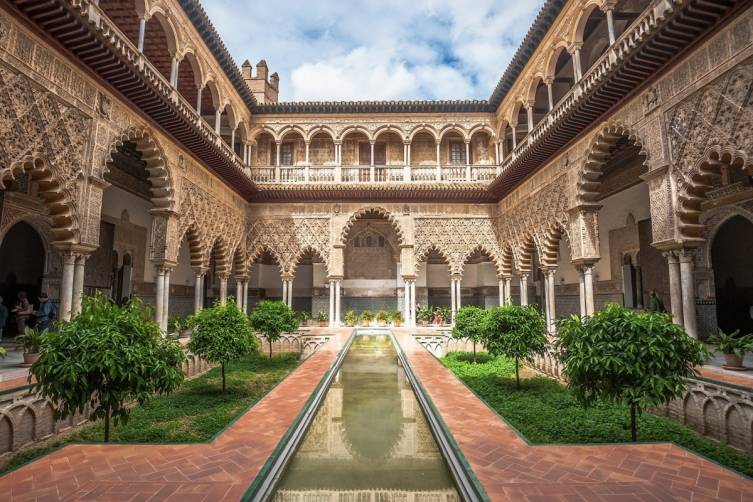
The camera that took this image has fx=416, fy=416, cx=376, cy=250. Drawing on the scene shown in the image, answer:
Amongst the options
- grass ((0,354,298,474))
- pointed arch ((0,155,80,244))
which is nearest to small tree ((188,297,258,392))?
grass ((0,354,298,474))

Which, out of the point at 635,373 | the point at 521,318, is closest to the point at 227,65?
the point at 521,318

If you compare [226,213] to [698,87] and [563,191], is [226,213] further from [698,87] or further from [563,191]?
[698,87]

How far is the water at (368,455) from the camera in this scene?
3.29 meters

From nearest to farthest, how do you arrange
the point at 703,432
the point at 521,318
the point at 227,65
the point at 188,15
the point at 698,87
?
the point at 703,432 < the point at 698,87 < the point at 521,318 < the point at 188,15 < the point at 227,65

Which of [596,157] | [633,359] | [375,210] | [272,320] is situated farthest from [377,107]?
[633,359]

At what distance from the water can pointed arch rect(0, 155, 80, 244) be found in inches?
215

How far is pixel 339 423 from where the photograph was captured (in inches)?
201

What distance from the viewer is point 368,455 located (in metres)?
4.05

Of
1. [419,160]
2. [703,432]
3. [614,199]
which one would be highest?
[419,160]

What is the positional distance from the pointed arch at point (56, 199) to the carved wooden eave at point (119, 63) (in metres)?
2.08

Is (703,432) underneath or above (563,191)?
underneath

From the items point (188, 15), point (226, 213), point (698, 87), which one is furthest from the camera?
point (226, 213)

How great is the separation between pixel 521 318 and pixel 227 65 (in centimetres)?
1211

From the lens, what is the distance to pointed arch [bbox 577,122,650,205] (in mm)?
9004
